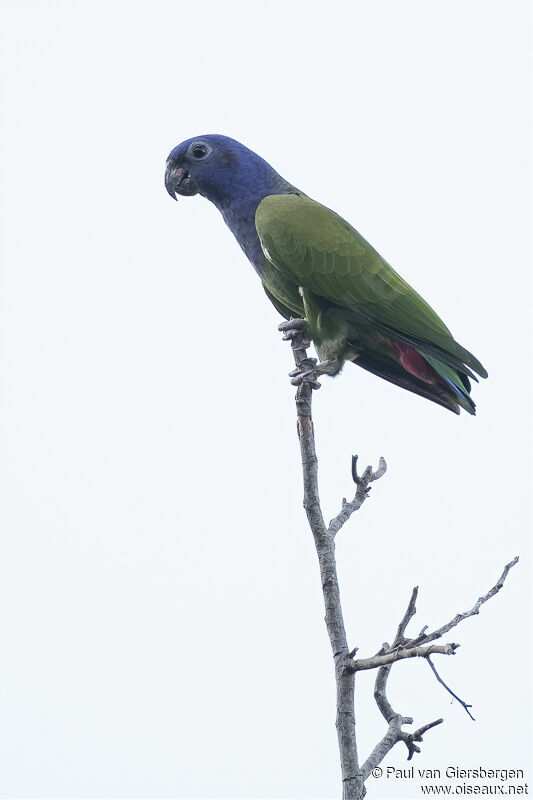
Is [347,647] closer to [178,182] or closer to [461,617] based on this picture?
[461,617]

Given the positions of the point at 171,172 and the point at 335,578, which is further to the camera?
the point at 171,172

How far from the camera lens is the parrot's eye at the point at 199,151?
709cm

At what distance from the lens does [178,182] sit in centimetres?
718

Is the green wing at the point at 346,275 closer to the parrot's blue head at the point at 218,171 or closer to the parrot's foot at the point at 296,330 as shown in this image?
the parrot's foot at the point at 296,330

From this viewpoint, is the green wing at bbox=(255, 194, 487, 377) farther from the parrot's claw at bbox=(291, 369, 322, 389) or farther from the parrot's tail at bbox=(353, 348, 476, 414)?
the parrot's claw at bbox=(291, 369, 322, 389)

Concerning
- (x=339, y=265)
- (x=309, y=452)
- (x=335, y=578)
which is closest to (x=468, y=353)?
(x=339, y=265)

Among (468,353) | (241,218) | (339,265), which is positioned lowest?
(468,353)

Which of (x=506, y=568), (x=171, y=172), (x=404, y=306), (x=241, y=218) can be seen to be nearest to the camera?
(x=506, y=568)

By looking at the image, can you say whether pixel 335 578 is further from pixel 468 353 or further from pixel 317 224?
pixel 317 224

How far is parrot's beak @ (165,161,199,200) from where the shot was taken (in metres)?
7.16

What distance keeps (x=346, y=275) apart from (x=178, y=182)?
76.8 inches

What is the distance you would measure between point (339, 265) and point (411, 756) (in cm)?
329

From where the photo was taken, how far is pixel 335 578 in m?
3.95

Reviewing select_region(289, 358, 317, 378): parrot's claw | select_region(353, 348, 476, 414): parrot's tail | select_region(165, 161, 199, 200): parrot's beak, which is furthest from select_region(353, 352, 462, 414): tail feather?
select_region(165, 161, 199, 200): parrot's beak
